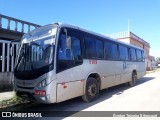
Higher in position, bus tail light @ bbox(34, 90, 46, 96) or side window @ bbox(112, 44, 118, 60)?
side window @ bbox(112, 44, 118, 60)

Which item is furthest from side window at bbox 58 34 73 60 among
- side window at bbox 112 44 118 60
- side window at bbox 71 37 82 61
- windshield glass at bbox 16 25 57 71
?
side window at bbox 112 44 118 60

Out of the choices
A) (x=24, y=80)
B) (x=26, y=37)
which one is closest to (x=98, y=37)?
(x=26, y=37)

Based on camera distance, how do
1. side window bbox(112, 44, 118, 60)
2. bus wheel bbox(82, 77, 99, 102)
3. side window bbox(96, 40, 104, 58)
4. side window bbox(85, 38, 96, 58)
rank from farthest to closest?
1. side window bbox(112, 44, 118, 60)
2. side window bbox(96, 40, 104, 58)
3. side window bbox(85, 38, 96, 58)
4. bus wheel bbox(82, 77, 99, 102)

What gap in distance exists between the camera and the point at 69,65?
20.8 ft

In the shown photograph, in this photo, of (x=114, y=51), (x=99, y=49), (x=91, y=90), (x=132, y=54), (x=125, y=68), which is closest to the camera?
(x=91, y=90)

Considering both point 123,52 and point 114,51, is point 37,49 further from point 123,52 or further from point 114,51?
point 123,52

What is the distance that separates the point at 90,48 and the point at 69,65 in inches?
70.1

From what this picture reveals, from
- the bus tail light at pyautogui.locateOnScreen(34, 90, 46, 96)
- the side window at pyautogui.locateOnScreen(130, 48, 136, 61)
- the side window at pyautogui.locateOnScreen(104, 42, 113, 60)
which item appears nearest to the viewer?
the bus tail light at pyautogui.locateOnScreen(34, 90, 46, 96)

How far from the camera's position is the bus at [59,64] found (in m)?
5.67

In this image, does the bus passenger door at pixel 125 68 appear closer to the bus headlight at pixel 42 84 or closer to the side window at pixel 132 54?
the side window at pixel 132 54

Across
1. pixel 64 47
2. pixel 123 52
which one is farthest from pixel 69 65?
pixel 123 52

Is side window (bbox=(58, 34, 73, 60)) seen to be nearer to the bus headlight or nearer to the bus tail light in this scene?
the bus headlight

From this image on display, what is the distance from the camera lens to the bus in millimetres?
5668

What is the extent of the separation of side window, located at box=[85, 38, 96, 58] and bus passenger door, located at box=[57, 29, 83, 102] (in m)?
0.53
